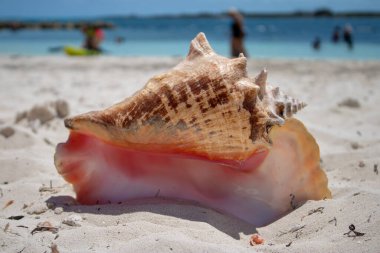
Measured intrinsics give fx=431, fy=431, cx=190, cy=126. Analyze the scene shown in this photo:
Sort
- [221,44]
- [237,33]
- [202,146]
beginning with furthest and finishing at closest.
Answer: [221,44] < [237,33] < [202,146]

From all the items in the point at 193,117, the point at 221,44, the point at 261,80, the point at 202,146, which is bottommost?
the point at 221,44

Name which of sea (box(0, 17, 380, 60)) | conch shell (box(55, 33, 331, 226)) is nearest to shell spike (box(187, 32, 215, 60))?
conch shell (box(55, 33, 331, 226))

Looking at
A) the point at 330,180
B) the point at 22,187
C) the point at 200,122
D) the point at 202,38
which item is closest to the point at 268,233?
the point at 200,122

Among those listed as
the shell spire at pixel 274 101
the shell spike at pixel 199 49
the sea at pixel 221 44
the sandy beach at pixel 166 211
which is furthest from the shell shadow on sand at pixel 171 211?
the sea at pixel 221 44

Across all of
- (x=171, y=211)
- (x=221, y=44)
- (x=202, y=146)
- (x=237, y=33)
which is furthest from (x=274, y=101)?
(x=221, y=44)

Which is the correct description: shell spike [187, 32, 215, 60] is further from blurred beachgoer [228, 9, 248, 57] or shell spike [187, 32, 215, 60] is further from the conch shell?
blurred beachgoer [228, 9, 248, 57]

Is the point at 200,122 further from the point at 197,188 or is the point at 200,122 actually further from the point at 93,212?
the point at 93,212

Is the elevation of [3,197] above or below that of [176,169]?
below

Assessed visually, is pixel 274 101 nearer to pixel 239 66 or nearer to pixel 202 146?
pixel 239 66

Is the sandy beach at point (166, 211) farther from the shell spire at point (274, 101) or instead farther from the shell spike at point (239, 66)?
the shell spike at point (239, 66)
